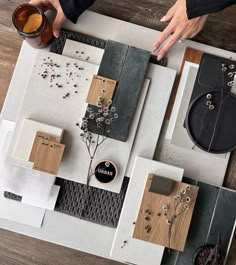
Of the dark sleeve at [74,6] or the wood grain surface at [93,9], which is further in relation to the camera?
the wood grain surface at [93,9]

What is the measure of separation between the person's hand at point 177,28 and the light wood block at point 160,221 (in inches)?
14.8

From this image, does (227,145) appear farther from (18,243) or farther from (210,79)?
(18,243)

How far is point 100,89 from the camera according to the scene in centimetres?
100

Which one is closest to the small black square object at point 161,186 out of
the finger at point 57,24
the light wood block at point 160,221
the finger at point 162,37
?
the light wood block at point 160,221

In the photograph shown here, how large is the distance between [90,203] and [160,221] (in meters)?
Answer: 0.19

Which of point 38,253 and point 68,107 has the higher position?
point 68,107

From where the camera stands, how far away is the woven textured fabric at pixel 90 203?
3.36 ft

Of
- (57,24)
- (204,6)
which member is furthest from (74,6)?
(204,6)

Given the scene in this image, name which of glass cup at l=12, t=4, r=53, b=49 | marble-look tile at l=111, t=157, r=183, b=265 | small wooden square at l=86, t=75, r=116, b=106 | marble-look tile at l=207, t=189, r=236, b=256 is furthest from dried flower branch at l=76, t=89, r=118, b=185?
marble-look tile at l=207, t=189, r=236, b=256

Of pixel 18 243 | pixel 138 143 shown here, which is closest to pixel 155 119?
pixel 138 143

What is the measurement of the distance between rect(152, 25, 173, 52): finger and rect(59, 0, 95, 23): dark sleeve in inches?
7.9

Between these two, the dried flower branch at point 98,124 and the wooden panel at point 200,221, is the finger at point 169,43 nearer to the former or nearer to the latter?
the dried flower branch at point 98,124

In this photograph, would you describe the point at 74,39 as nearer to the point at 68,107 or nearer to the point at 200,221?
the point at 68,107

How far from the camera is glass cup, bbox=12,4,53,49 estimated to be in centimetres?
96
